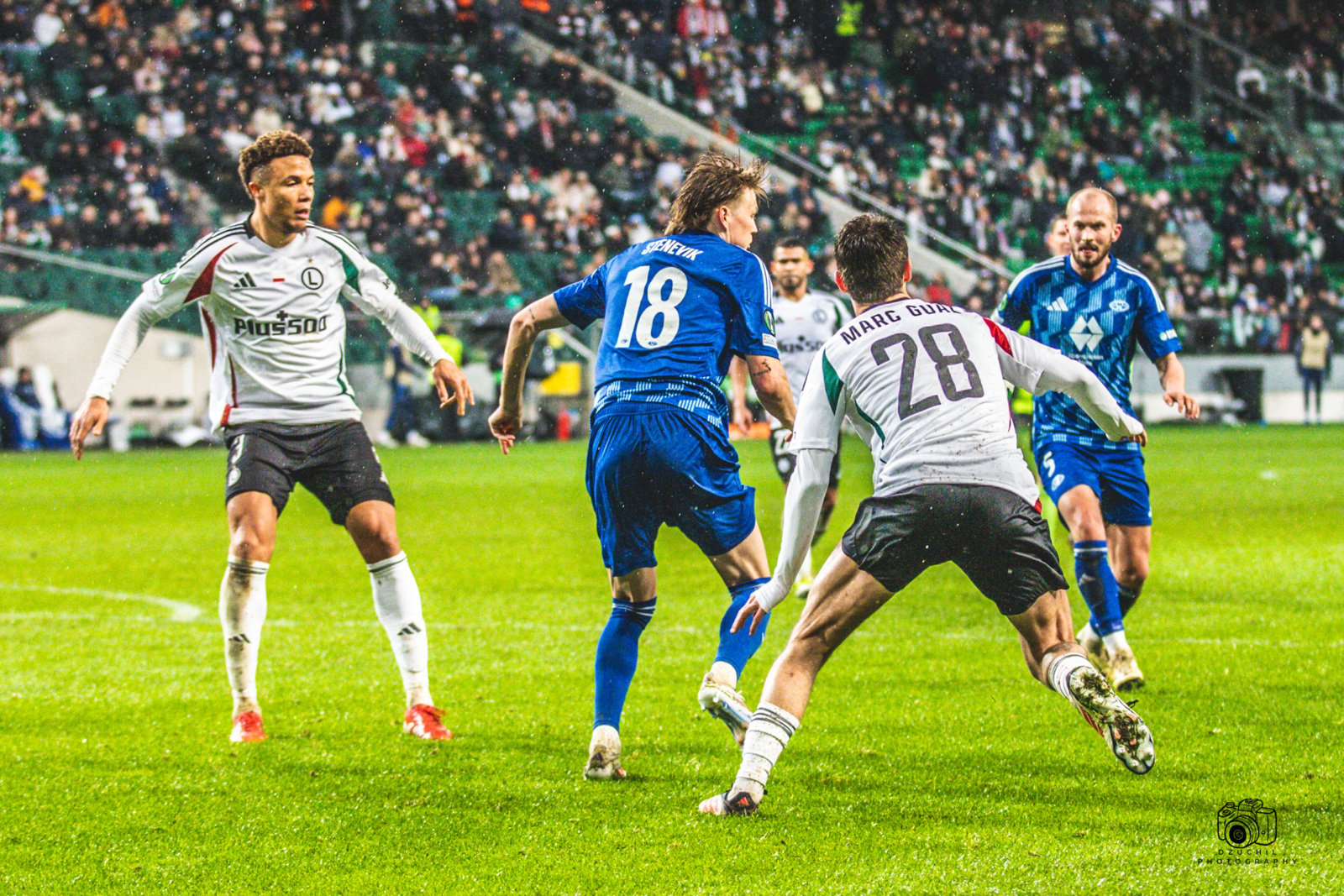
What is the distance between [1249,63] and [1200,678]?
3403 cm

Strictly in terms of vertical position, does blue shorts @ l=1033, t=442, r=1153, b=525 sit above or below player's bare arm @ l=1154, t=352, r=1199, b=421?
below

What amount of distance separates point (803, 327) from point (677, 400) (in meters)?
5.13

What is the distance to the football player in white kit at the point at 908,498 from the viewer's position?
169 inches

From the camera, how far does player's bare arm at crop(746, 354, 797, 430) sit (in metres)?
5.00

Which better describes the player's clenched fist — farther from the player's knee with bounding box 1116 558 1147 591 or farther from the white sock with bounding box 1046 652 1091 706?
the player's knee with bounding box 1116 558 1147 591

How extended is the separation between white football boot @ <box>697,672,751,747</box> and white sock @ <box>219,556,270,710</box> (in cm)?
189

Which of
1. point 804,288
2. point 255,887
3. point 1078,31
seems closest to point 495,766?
point 255,887

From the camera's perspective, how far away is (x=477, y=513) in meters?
14.4

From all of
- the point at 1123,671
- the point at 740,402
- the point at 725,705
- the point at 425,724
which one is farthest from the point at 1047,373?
the point at 740,402

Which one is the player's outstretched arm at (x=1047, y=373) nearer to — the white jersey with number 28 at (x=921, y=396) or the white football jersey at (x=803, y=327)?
the white jersey with number 28 at (x=921, y=396)

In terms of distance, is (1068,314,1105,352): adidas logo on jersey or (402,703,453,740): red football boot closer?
(402,703,453,740): red football boot

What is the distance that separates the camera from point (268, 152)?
5.77m

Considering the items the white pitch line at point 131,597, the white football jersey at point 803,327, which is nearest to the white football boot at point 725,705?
the white pitch line at point 131,597

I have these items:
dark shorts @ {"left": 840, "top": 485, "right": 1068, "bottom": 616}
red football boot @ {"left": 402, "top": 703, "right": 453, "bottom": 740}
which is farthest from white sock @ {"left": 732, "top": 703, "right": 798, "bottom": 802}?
red football boot @ {"left": 402, "top": 703, "right": 453, "bottom": 740}
